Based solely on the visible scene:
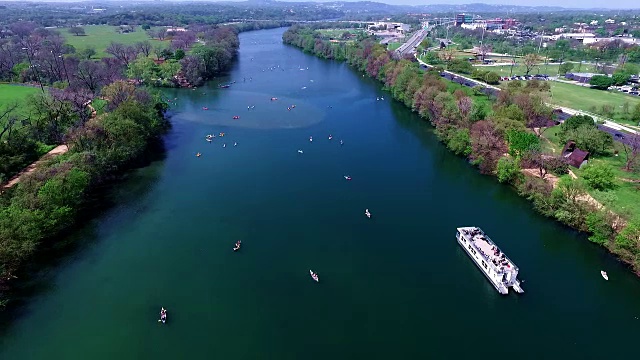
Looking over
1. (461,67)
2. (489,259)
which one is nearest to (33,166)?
(489,259)

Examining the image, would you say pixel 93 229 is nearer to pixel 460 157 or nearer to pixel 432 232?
pixel 432 232

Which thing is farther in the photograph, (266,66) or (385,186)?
(266,66)

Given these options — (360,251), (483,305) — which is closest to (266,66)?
(360,251)

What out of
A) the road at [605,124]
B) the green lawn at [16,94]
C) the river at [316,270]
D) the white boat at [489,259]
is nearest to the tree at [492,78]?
the road at [605,124]

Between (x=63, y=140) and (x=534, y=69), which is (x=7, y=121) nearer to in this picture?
(x=63, y=140)

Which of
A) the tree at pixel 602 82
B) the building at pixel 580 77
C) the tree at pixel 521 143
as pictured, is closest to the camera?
the tree at pixel 521 143

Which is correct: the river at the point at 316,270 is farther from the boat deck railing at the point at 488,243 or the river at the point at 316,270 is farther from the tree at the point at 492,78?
the tree at the point at 492,78
